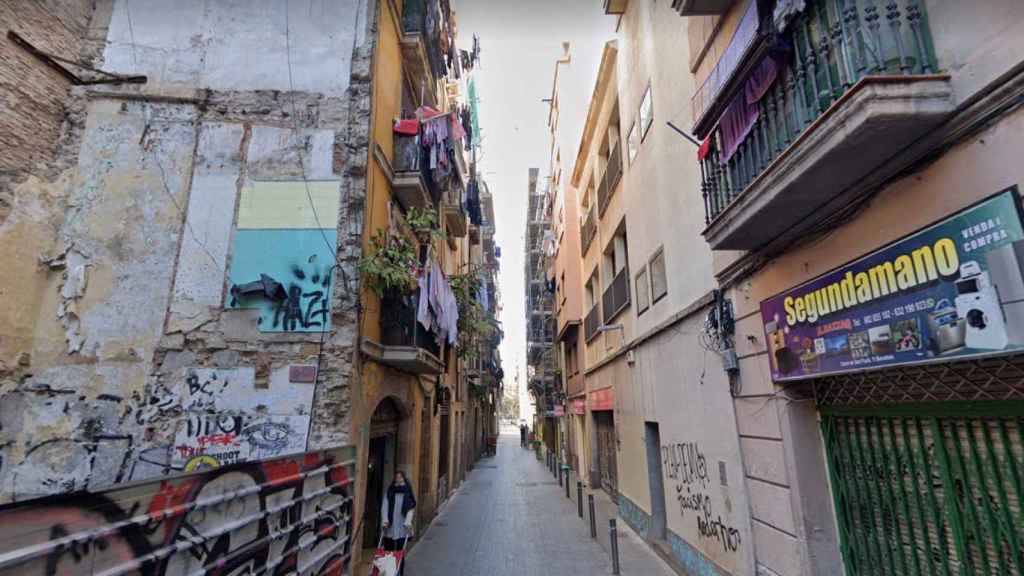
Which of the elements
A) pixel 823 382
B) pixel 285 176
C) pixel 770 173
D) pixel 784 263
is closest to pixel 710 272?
pixel 784 263

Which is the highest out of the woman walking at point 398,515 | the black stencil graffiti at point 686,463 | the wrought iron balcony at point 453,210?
the wrought iron balcony at point 453,210

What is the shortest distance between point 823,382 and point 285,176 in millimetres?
7943

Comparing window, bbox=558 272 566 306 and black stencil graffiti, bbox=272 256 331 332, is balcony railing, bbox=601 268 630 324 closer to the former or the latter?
black stencil graffiti, bbox=272 256 331 332

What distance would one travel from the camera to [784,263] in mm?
4996

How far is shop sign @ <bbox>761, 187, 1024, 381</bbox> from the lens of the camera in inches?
106

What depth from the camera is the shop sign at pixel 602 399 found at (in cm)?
1384

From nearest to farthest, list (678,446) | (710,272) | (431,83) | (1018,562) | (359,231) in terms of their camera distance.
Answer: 1. (1018,562)
2. (710,272)
3. (359,231)
4. (678,446)
5. (431,83)

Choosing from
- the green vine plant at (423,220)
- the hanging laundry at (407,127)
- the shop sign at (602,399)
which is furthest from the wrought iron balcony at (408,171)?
the shop sign at (602,399)

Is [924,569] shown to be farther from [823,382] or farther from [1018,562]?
[823,382]

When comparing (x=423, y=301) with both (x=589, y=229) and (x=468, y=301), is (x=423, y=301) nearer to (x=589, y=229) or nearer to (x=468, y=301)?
(x=468, y=301)

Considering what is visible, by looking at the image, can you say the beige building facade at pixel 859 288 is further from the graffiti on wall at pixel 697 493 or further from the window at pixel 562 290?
the window at pixel 562 290

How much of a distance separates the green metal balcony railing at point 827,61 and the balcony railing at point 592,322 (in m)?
11.1

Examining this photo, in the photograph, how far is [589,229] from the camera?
17.7m

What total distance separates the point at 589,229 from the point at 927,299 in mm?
14707
